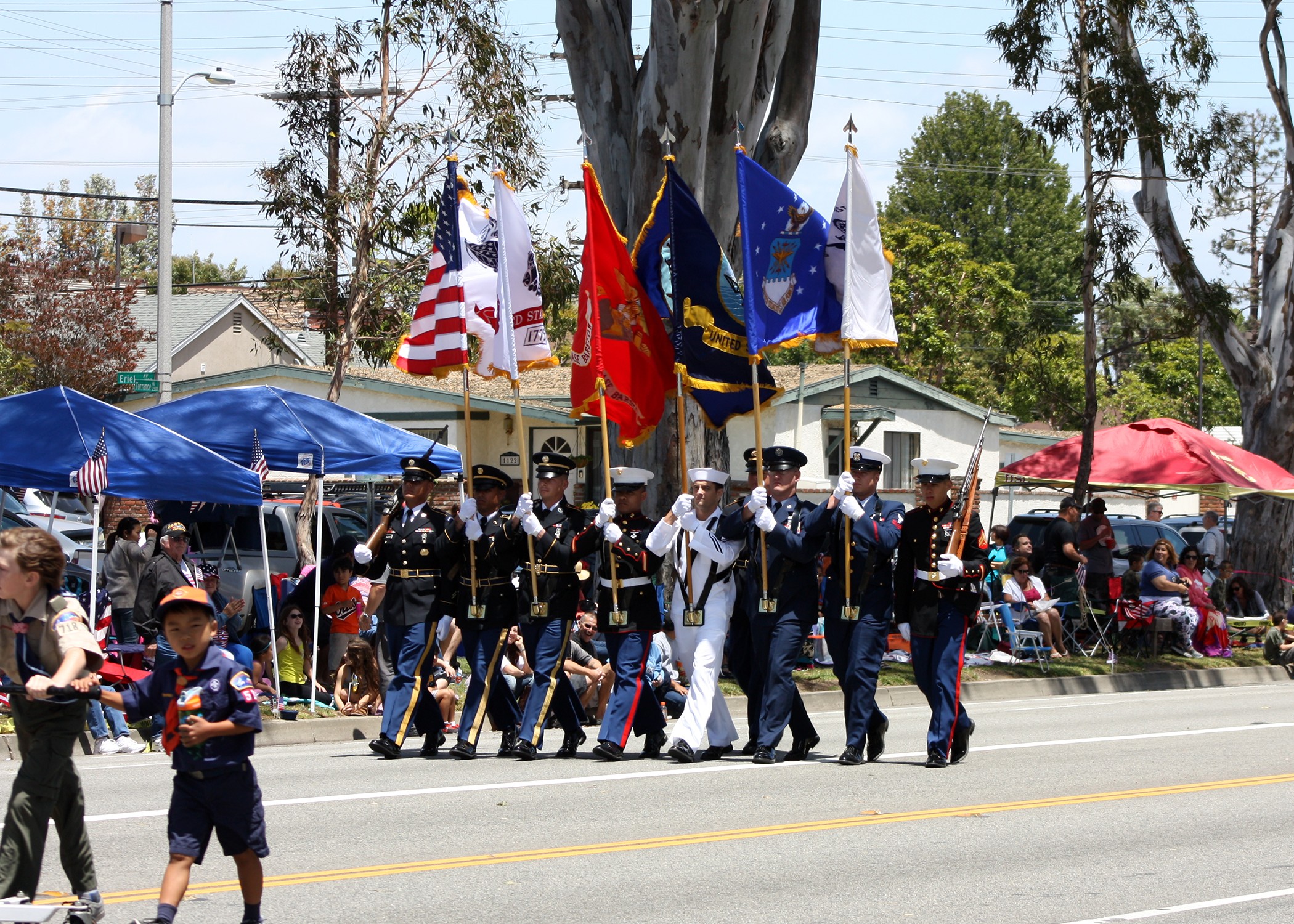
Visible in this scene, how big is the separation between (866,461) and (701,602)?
4.89 ft

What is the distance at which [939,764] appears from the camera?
10.5 m

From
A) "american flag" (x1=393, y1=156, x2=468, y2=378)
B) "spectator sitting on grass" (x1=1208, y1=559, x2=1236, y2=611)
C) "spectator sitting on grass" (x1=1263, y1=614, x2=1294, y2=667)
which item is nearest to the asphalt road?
"american flag" (x1=393, y1=156, x2=468, y2=378)

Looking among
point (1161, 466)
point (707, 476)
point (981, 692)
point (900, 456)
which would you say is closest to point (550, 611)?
point (707, 476)

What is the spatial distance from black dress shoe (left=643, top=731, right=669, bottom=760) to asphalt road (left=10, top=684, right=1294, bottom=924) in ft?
1.27

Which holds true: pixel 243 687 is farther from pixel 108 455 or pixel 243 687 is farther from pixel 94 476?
pixel 108 455

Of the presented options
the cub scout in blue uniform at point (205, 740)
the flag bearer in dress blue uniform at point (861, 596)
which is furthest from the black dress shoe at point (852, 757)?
the cub scout in blue uniform at point (205, 740)

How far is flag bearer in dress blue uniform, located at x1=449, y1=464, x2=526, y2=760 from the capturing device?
11.0 metres

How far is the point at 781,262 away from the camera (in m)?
11.2

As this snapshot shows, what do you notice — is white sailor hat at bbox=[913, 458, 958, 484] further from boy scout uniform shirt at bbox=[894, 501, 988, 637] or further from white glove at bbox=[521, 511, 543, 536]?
white glove at bbox=[521, 511, 543, 536]

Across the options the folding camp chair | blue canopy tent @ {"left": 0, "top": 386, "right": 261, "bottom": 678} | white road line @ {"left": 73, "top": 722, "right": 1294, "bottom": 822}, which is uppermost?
blue canopy tent @ {"left": 0, "top": 386, "right": 261, "bottom": 678}

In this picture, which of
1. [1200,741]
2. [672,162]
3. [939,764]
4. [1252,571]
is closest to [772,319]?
[672,162]

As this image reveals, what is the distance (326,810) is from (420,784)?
38.7 inches

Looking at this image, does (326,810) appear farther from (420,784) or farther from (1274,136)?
(1274,136)

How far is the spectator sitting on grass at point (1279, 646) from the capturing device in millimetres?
20328
